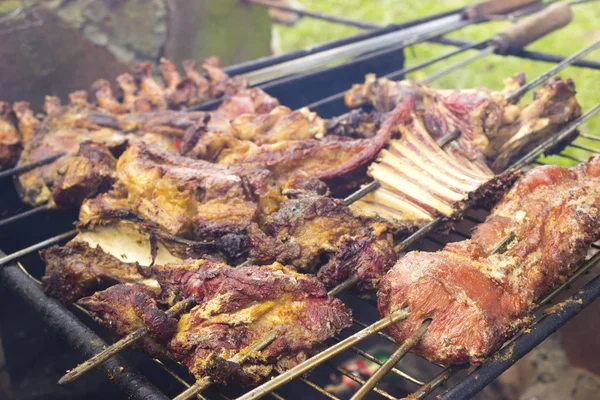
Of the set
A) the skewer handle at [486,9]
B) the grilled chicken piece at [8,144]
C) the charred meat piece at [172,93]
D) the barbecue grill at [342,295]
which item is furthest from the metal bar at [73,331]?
the skewer handle at [486,9]

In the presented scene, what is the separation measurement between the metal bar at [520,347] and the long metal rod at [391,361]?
21 centimetres

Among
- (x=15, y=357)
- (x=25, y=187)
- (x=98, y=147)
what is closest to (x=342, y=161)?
(x=98, y=147)

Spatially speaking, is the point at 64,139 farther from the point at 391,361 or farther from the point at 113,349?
the point at 391,361

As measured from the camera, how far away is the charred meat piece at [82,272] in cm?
263

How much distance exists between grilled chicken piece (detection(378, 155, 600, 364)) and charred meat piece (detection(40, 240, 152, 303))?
50.5 inches

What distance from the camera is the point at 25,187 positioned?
3.76 m

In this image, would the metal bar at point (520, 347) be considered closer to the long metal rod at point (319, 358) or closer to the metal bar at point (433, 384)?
the metal bar at point (433, 384)

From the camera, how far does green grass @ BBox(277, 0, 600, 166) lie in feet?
28.2

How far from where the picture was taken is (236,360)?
202 centimetres

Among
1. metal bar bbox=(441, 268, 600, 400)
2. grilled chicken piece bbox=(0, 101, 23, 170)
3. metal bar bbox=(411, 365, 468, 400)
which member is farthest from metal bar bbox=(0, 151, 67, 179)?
metal bar bbox=(441, 268, 600, 400)

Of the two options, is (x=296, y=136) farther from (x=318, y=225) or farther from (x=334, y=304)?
(x=334, y=304)

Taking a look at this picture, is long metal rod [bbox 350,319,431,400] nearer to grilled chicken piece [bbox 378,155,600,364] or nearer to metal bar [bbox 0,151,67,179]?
grilled chicken piece [bbox 378,155,600,364]

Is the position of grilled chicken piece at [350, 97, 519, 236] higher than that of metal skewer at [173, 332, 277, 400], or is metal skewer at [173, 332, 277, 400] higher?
grilled chicken piece at [350, 97, 519, 236]

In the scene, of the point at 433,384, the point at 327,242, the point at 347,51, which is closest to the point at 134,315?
the point at 327,242
